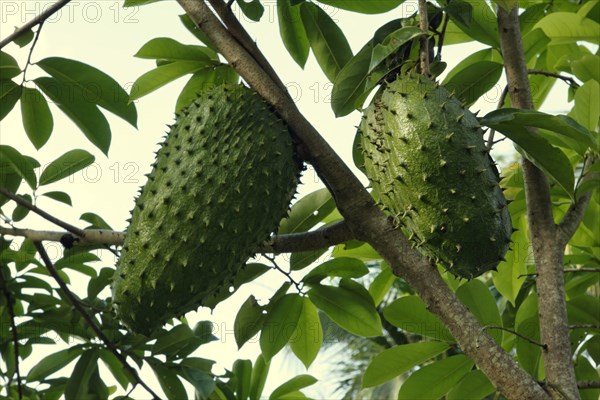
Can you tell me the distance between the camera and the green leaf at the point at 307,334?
2.45 m

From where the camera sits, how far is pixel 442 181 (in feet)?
5.11

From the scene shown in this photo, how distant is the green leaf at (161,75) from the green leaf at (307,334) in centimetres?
82

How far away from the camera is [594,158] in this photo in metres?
2.31

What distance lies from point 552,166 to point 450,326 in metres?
0.46

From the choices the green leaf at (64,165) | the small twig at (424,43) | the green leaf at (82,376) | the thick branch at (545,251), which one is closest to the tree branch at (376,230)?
the thick branch at (545,251)

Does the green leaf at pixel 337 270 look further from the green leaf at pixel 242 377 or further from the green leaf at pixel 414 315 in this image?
the green leaf at pixel 242 377

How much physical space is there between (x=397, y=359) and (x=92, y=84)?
128 cm

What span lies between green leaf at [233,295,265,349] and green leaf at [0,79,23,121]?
1018 mm

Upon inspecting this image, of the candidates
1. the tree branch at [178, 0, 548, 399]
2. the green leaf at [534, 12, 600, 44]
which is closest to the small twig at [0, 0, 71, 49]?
the tree branch at [178, 0, 548, 399]

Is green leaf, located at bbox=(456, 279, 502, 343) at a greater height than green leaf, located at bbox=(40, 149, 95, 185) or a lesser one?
lesser

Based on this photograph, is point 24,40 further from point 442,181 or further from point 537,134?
point 537,134

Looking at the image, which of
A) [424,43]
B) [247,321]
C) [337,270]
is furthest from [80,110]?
[424,43]

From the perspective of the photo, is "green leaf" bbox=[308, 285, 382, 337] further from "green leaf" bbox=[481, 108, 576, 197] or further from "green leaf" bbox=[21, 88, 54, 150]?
"green leaf" bbox=[21, 88, 54, 150]

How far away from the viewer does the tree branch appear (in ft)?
5.31
